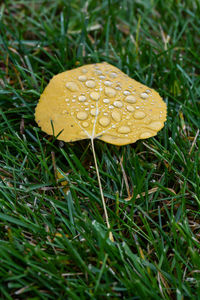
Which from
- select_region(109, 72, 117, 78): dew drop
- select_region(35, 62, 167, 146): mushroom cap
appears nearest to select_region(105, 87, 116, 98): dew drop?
select_region(35, 62, 167, 146): mushroom cap

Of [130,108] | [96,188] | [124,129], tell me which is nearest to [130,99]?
[130,108]

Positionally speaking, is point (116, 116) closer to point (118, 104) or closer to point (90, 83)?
point (118, 104)

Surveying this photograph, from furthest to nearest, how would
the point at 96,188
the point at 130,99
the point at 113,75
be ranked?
the point at 113,75 < the point at 130,99 < the point at 96,188

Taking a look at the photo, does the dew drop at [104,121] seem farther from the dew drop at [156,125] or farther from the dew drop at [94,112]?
the dew drop at [156,125]

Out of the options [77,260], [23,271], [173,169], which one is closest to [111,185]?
[173,169]

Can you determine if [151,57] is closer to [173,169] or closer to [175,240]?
[173,169]

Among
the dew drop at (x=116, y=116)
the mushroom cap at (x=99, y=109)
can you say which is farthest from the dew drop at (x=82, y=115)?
the dew drop at (x=116, y=116)
